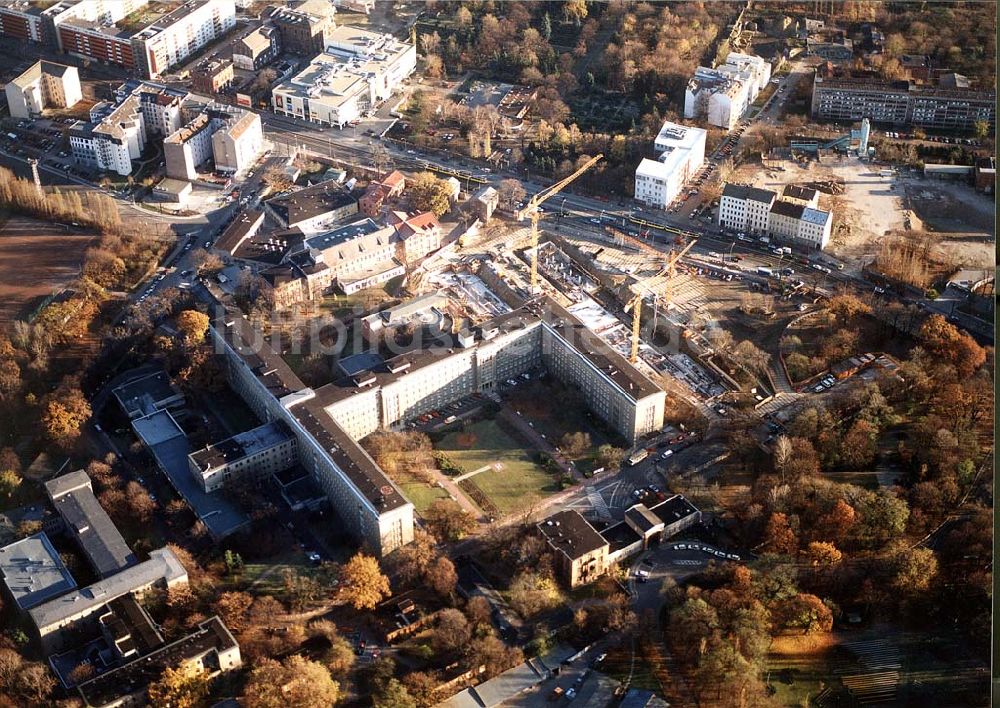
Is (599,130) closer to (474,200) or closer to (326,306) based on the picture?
(474,200)

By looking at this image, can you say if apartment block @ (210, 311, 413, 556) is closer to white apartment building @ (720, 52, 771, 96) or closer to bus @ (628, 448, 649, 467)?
bus @ (628, 448, 649, 467)

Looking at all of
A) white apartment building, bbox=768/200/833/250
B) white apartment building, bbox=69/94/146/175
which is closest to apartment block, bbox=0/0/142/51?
white apartment building, bbox=69/94/146/175

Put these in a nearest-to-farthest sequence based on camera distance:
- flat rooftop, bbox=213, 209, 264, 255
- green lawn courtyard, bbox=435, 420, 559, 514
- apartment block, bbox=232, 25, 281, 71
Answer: green lawn courtyard, bbox=435, 420, 559, 514, flat rooftop, bbox=213, 209, 264, 255, apartment block, bbox=232, 25, 281, 71

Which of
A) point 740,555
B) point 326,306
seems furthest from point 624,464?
point 326,306

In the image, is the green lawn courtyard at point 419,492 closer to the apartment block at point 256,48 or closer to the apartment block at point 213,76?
the apartment block at point 213,76

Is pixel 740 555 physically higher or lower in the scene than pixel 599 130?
lower
